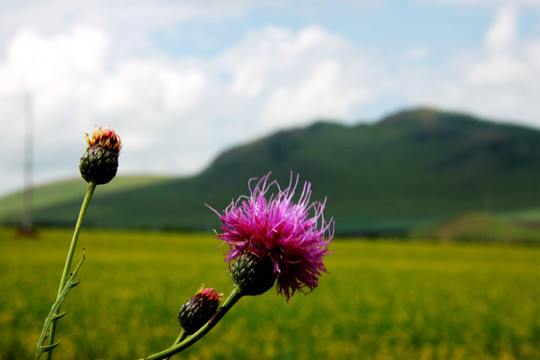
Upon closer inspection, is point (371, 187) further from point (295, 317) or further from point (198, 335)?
point (198, 335)

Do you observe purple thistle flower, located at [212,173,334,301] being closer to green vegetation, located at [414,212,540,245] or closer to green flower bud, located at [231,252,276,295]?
green flower bud, located at [231,252,276,295]

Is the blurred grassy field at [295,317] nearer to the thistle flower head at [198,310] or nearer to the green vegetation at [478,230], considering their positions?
the thistle flower head at [198,310]

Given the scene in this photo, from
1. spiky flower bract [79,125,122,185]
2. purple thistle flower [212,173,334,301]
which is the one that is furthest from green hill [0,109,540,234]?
spiky flower bract [79,125,122,185]

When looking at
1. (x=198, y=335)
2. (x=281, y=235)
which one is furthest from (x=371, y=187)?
(x=198, y=335)

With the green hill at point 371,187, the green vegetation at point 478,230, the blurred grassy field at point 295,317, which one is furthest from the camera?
the green hill at point 371,187

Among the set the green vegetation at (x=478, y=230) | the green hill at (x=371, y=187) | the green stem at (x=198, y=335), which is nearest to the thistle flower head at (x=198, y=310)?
the green stem at (x=198, y=335)

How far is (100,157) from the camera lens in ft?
3.77

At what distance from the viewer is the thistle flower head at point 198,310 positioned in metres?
1.06

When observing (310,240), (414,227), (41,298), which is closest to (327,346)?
(41,298)

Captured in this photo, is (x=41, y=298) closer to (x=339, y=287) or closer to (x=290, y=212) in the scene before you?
(x=339, y=287)

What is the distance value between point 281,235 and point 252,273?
109 mm

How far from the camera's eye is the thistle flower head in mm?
1063

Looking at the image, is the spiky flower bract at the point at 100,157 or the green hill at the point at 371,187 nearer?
the spiky flower bract at the point at 100,157

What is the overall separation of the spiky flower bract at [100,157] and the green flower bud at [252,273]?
30 cm
